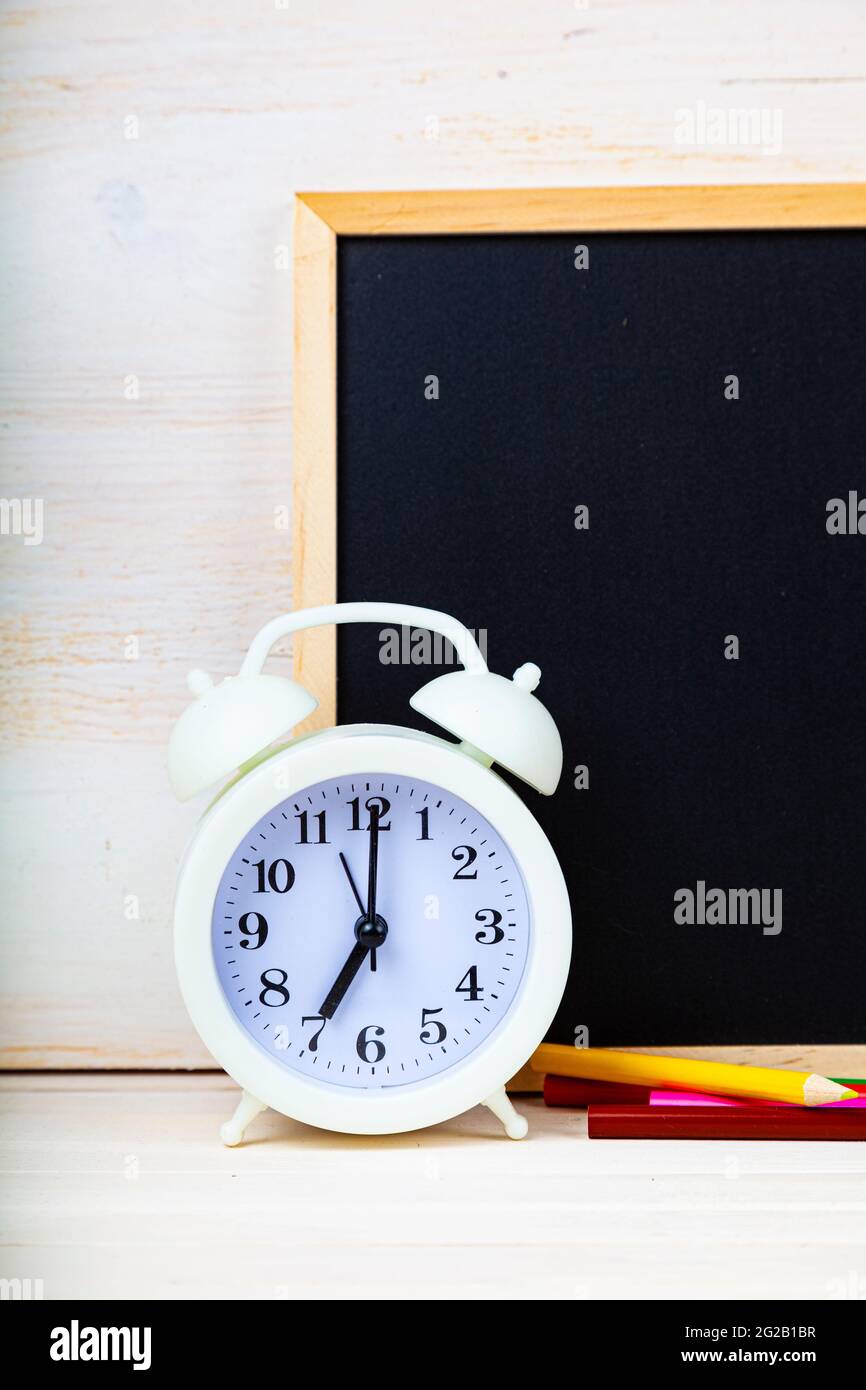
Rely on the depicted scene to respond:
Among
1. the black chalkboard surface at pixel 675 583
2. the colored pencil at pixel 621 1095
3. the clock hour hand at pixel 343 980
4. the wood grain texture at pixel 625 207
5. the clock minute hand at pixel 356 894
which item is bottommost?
the colored pencil at pixel 621 1095

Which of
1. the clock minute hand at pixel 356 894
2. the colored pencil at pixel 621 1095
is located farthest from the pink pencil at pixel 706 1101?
the clock minute hand at pixel 356 894

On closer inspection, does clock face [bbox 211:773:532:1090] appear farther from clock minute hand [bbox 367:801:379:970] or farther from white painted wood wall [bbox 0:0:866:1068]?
white painted wood wall [bbox 0:0:866:1068]

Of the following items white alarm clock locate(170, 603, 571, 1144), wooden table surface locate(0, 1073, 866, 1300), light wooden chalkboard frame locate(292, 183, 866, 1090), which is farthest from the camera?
light wooden chalkboard frame locate(292, 183, 866, 1090)

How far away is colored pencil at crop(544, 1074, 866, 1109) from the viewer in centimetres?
80

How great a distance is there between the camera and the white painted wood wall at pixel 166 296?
36.6 inches

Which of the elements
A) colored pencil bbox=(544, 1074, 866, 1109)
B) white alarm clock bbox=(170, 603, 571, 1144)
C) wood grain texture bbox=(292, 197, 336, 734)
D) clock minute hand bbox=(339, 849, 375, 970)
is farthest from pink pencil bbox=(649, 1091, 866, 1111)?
wood grain texture bbox=(292, 197, 336, 734)

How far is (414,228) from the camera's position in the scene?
0.91 meters

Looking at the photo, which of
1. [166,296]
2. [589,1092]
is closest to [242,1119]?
[589,1092]

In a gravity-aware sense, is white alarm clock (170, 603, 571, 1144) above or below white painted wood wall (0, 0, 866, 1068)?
below

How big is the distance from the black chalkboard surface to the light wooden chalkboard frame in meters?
0.01

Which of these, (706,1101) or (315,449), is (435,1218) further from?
(315,449)

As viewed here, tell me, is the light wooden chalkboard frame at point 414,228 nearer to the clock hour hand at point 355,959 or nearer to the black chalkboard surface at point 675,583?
the black chalkboard surface at point 675,583

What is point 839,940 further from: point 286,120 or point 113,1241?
point 286,120
